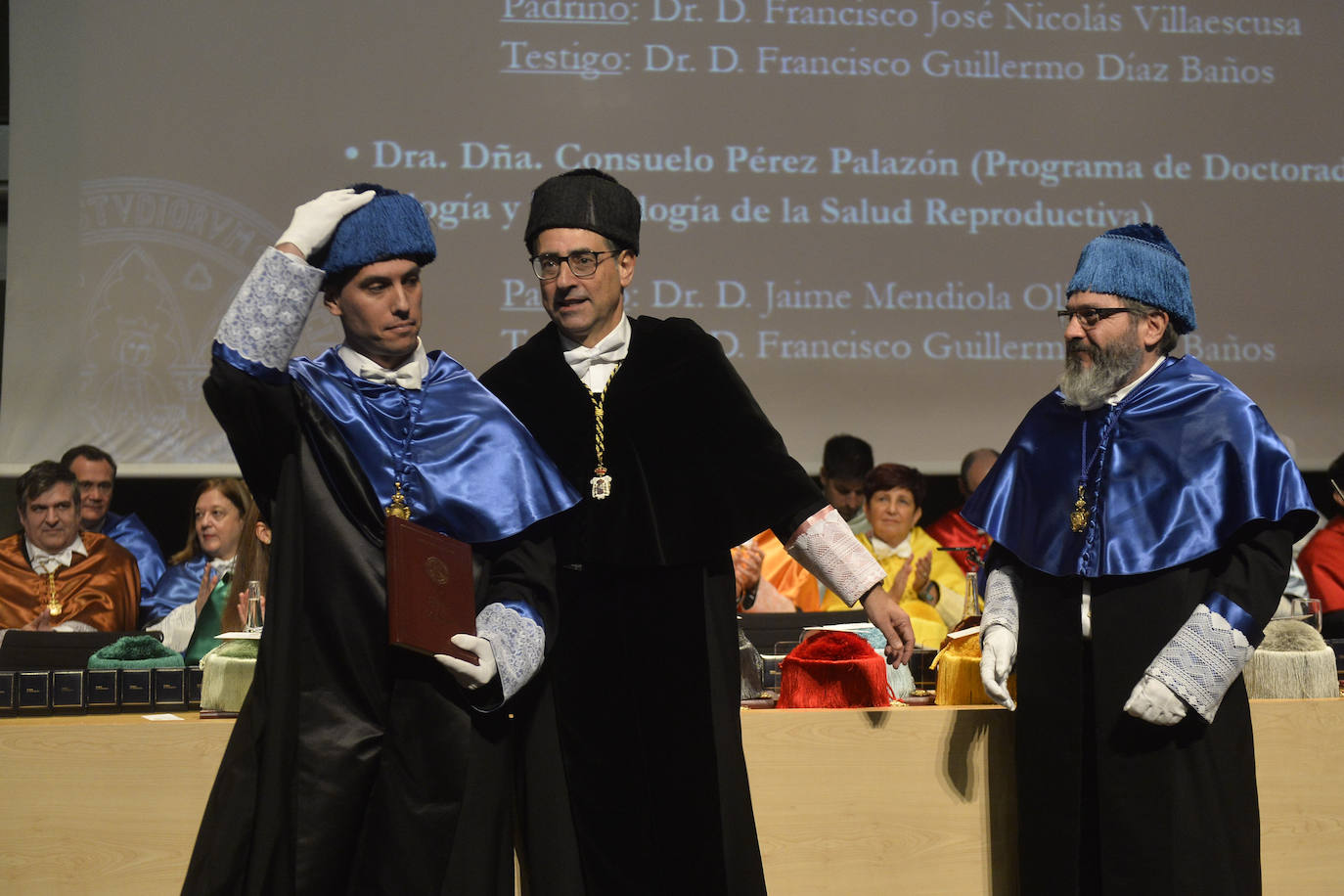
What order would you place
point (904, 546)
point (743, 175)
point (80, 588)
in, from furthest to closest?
point (743, 175)
point (904, 546)
point (80, 588)

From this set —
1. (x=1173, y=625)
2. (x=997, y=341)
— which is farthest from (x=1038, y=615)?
(x=997, y=341)

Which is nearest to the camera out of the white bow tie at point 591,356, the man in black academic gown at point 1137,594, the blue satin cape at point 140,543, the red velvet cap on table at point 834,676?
the man in black academic gown at point 1137,594

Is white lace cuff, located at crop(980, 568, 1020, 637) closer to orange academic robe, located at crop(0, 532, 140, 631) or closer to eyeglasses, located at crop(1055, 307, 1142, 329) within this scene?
eyeglasses, located at crop(1055, 307, 1142, 329)

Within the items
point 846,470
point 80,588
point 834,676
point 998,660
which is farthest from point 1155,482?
point 80,588

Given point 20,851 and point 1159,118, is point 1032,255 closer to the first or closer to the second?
point 1159,118

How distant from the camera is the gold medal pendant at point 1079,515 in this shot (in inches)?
104

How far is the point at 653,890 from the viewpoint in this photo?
7.89 feet

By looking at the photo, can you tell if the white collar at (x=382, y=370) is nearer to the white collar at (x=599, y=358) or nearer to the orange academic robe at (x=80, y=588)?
the white collar at (x=599, y=358)

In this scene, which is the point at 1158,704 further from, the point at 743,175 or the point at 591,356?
the point at 743,175

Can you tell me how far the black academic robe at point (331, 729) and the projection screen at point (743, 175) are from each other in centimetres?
411

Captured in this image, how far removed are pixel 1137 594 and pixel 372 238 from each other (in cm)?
156

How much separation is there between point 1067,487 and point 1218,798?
2.13 feet

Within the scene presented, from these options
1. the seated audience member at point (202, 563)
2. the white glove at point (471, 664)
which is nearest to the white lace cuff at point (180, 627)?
the seated audience member at point (202, 563)

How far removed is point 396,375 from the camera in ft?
7.41
